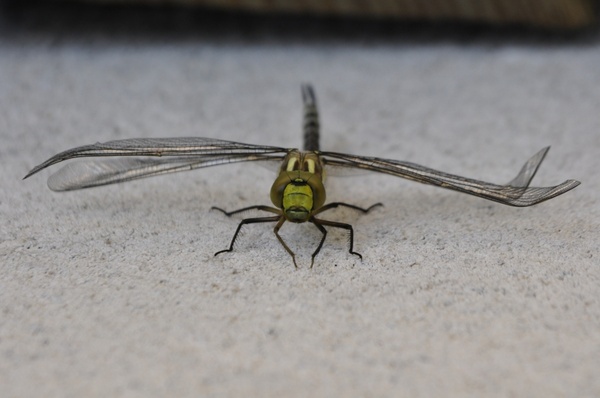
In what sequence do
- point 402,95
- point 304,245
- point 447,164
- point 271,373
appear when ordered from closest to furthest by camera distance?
point 271,373
point 304,245
point 447,164
point 402,95

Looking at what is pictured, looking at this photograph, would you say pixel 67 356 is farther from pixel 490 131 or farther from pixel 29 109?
pixel 490 131

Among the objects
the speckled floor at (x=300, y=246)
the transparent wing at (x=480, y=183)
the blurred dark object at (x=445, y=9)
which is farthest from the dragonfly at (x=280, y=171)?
the blurred dark object at (x=445, y=9)

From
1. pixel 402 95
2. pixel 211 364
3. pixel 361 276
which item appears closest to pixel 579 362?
pixel 361 276

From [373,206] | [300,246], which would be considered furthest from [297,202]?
[373,206]

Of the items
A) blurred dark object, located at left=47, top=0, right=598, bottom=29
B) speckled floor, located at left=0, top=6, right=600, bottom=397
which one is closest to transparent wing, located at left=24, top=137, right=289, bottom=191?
speckled floor, located at left=0, top=6, right=600, bottom=397

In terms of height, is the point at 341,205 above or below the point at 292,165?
below

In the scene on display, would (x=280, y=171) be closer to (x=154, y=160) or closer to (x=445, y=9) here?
(x=154, y=160)
